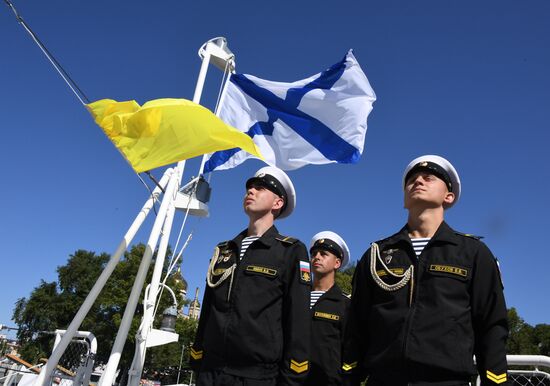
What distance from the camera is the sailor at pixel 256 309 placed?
3057mm

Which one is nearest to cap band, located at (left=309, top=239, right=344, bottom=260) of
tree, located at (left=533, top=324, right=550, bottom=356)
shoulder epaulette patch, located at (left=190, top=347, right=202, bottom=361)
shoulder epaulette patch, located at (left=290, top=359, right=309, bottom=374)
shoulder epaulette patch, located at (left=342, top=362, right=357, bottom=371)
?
shoulder epaulette patch, located at (left=190, top=347, right=202, bottom=361)

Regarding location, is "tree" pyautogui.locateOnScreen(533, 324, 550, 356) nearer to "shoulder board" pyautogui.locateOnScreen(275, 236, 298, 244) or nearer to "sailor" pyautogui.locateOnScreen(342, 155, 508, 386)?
"shoulder board" pyautogui.locateOnScreen(275, 236, 298, 244)

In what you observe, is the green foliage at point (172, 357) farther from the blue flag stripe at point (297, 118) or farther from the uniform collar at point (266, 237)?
the uniform collar at point (266, 237)

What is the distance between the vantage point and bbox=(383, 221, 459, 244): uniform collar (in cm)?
281

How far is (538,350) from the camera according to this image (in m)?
33.0

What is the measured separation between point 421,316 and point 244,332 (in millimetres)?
1145

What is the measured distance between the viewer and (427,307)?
260 cm

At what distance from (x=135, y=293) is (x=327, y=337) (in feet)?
8.53

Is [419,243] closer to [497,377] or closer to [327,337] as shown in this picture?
[497,377]

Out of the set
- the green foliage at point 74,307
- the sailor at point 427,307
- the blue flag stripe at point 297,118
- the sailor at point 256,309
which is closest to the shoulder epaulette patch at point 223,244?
the sailor at point 256,309

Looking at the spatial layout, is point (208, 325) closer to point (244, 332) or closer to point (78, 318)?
point (244, 332)

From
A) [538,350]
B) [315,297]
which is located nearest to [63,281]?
[538,350]

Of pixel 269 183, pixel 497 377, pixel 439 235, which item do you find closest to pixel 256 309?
pixel 269 183

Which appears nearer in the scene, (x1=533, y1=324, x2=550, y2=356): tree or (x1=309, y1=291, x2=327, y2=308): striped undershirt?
(x1=309, y1=291, x2=327, y2=308): striped undershirt
